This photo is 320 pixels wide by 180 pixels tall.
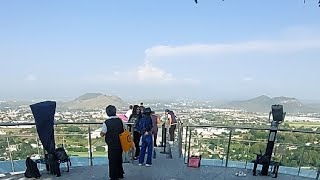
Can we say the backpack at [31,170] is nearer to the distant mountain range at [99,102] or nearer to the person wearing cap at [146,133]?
the person wearing cap at [146,133]

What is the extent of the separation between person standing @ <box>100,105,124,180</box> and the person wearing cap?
1.57m

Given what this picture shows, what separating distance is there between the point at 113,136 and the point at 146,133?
1857 mm

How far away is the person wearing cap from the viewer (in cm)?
1023

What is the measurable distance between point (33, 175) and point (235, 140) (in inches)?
207

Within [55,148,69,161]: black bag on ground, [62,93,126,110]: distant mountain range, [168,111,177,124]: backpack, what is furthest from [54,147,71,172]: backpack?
[168,111,177,124]: backpack

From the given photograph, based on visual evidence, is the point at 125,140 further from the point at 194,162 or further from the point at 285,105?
the point at 285,105

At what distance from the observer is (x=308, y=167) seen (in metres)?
10.0

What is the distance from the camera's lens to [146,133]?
33.9ft

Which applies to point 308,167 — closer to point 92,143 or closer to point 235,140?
point 235,140

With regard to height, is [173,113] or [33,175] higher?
[173,113]

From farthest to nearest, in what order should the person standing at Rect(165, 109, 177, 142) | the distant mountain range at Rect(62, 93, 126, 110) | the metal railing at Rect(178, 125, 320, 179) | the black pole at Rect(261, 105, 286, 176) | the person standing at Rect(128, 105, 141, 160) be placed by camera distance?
the distant mountain range at Rect(62, 93, 126, 110)
the person standing at Rect(165, 109, 177, 142)
the person standing at Rect(128, 105, 141, 160)
the metal railing at Rect(178, 125, 320, 179)
the black pole at Rect(261, 105, 286, 176)

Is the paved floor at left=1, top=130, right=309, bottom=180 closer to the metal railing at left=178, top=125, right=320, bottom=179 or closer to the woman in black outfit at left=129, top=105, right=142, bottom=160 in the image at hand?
the metal railing at left=178, top=125, right=320, bottom=179

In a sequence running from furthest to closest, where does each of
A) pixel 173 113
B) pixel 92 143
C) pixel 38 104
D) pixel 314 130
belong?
pixel 173 113, pixel 92 143, pixel 314 130, pixel 38 104

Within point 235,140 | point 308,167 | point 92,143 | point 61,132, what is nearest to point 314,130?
point 308,167
